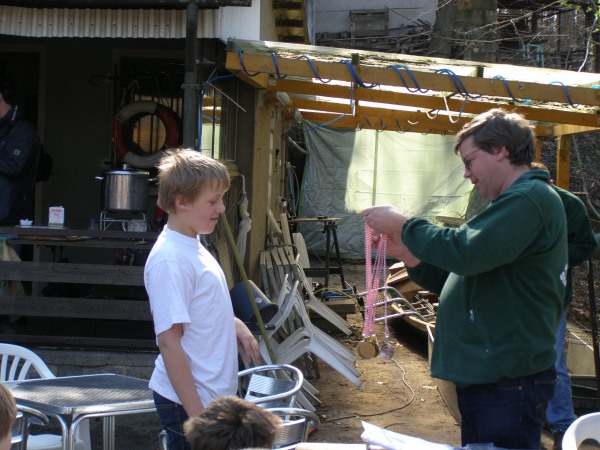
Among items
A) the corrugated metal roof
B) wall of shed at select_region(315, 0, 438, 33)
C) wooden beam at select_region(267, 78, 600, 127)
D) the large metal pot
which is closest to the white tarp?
wall of shed at select_region(315, 0, 438, 33)

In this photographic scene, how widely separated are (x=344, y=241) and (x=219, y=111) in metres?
9.62

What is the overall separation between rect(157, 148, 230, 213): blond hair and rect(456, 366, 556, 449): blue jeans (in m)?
1.12

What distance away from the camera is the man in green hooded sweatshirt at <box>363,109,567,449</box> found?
2.55m

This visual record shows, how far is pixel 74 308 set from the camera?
225 inches

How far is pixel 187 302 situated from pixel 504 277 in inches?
40.9

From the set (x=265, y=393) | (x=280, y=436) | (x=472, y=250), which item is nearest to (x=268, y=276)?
(x=265, y=393)

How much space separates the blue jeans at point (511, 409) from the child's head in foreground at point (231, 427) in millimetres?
744

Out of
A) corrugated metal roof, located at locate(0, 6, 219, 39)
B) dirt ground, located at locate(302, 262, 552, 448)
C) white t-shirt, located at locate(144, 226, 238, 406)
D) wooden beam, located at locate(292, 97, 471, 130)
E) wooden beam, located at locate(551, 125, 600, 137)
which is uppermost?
corrugated metal roof, located at locate(0, 6, 219, 39)

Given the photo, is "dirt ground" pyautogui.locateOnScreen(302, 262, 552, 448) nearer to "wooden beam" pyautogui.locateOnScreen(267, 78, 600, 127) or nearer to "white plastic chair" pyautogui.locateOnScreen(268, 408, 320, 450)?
"wooden beam" pyautogui.locateOnScreen(267, 78, 600, 127)

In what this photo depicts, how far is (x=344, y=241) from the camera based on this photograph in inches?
663

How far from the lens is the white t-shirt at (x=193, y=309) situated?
267 cm

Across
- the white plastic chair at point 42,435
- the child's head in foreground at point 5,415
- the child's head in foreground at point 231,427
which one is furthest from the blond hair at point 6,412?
the white plastic chair at point 42,435

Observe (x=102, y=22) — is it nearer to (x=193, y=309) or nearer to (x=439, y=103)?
(x=439, y=103)

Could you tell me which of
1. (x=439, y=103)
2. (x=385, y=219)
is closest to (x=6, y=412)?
(x=385, y=219)
